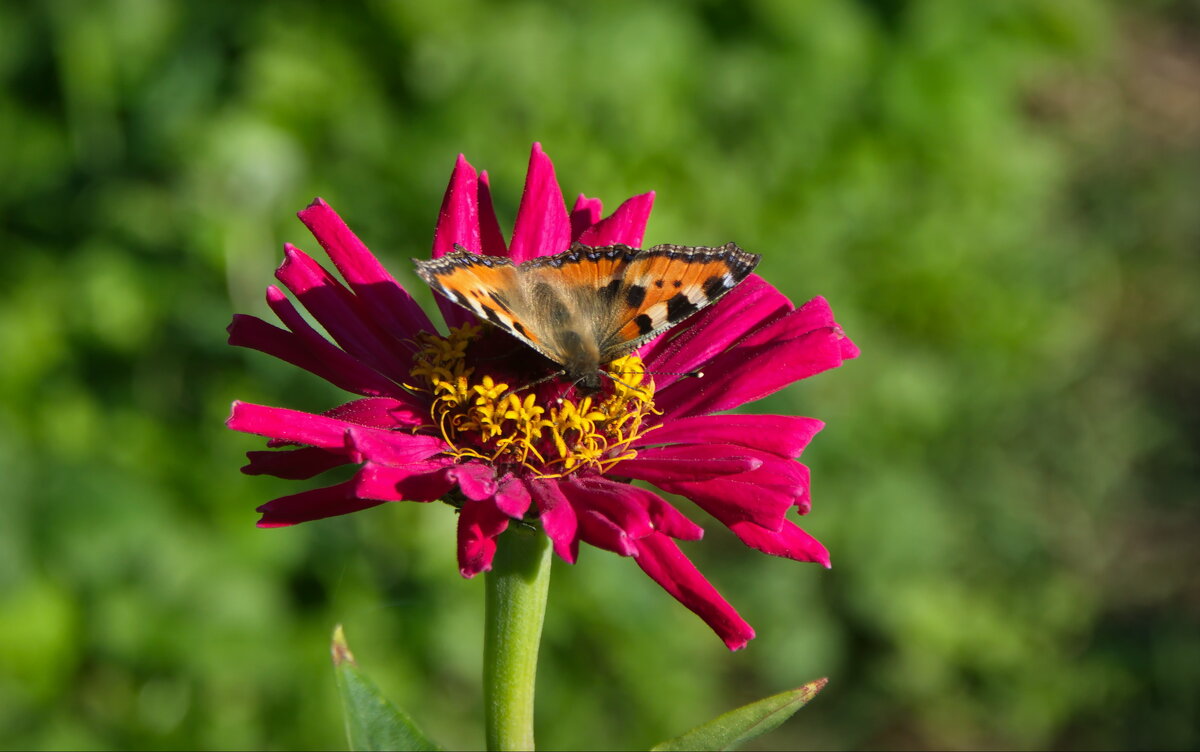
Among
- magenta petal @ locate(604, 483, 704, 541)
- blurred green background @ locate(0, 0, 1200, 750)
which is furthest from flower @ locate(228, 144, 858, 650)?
blurred green background @ locate(0, 0, 1200, 750)

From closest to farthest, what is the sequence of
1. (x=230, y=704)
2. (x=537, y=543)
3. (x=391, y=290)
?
(x=537, y=543)
(x=391, y=290)
(x=230, y=704)

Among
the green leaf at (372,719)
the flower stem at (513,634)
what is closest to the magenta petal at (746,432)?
the flower stem at (513,634)

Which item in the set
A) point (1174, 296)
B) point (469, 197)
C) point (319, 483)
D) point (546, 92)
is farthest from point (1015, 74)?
point (469, 197)

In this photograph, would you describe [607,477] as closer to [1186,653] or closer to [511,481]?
[511,481]

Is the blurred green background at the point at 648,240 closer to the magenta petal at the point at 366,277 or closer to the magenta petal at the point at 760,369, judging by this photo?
the magenta petal at the point at 366,277

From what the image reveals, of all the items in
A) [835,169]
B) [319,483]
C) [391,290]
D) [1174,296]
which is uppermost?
[835,169]

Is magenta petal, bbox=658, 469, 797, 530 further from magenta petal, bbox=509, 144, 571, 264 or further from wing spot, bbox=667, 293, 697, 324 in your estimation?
magenta petal, bbox=509, 144, 571, 264

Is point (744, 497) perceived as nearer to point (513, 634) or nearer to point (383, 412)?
point (513, 634)
